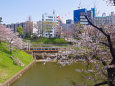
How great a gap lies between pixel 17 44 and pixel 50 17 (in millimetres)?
28480

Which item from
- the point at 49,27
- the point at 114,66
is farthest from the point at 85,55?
the point at 49,27

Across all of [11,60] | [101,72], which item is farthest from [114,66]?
[11,60]

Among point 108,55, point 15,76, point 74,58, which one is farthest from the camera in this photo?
point 15,76

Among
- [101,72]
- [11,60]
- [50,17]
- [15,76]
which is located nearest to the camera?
[101,72]

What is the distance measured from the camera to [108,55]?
336cm

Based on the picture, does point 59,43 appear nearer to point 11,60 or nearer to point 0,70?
point 11,60

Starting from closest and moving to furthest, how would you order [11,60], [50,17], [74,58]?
[74,58] < [11,60] < [50,17]

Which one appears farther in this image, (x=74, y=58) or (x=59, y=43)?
(x=59, y=43)

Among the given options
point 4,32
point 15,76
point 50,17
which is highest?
point 50,17

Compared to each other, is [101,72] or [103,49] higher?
[103,49]

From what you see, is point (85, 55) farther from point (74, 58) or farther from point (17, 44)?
point (17, 44)

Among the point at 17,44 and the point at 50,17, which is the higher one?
the point at 50,17

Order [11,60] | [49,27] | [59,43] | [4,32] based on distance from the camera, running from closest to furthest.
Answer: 1. [11,60]
2. [4,32]
3. [59,43]
4. [49,27]

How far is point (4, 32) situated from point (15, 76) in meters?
9.31
